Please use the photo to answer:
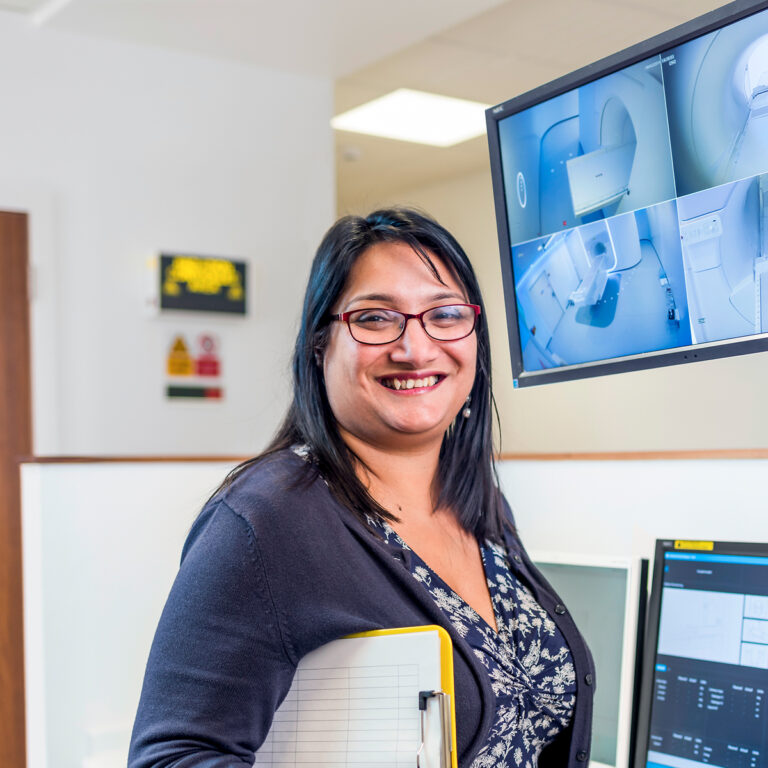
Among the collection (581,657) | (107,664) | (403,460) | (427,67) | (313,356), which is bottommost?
(107,664)

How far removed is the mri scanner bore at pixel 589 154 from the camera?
1.11 m

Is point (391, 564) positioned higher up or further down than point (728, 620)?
higher up

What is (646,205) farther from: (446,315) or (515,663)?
(515,663)

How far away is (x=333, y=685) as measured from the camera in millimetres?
1008

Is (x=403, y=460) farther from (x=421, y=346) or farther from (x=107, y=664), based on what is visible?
(x=107, y=664)

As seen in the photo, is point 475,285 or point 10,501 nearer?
point 475,285

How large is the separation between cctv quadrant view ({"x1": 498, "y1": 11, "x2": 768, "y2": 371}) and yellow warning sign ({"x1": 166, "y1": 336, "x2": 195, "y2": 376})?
2.31 m

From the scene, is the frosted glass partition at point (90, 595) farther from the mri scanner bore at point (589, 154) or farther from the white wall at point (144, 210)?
the white wall at point (144, 210)

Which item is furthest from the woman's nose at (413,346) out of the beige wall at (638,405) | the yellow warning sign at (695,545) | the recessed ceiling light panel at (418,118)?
the recessed ceiling light panel at (418,118)

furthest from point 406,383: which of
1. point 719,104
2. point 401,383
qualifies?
point 719,104

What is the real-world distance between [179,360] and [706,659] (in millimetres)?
2479

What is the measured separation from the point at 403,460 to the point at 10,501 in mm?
2186

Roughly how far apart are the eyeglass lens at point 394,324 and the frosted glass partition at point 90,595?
2.79 feet

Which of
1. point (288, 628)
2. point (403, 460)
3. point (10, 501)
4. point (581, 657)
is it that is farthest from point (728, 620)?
point (10, 501)
